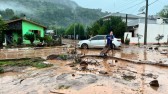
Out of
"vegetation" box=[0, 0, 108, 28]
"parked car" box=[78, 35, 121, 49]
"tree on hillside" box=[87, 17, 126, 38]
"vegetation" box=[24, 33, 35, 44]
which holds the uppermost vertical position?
"vegetation" box=[0, 0, 108, 28]

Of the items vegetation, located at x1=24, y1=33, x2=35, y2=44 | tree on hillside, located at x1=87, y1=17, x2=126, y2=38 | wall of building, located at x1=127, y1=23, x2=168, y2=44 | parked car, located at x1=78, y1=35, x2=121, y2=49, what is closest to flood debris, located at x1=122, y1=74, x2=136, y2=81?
parked car, located at x1=78, y1=35, x2=121, y2=49

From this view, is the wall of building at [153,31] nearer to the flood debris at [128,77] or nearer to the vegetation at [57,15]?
the flood debris at [128,77]

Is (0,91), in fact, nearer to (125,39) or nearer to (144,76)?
(144,76)

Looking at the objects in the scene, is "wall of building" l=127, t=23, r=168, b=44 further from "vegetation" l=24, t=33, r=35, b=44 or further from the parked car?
"vegetation" l=24, t=33, r=35, b=44

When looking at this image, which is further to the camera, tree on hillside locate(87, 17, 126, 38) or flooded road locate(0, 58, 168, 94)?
tree on hillside locate(87, 17, 126, 38)

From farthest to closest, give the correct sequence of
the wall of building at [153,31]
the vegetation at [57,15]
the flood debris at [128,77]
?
the vegetation at [57,15]
the wall of building at [153,31]
the flood debris at [128,77]

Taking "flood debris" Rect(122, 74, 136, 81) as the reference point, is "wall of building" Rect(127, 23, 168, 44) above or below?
above

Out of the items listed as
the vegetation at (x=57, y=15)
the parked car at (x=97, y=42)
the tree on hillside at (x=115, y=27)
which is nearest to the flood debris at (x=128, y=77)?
the parked car at (x=97, y=42)

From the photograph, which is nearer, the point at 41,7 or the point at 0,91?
the point at 0,91

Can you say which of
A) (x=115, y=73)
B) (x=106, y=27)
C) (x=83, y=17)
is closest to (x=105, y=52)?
(x=115, y=73)

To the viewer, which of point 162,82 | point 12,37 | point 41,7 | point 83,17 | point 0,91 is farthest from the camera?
point 41,7

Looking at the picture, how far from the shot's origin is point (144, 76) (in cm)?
1270

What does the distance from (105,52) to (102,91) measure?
1111 cm

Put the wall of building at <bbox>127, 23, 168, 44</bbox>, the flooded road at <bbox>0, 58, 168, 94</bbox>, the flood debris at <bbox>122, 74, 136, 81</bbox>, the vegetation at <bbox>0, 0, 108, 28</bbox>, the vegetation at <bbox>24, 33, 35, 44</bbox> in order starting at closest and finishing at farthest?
the flooded road at <bbox>0, 58, 168, 94</bbox> → the flood debris at <bbox>122, 74, 136, 81</bbox> → the vegetation at <bbox>24, 33, 35, 44</bbox> → the wall of building at <bbox>127, 23, 168, 44</bbox> → the vegetation at <bbox>0, 0, 108, 28</bbox>
